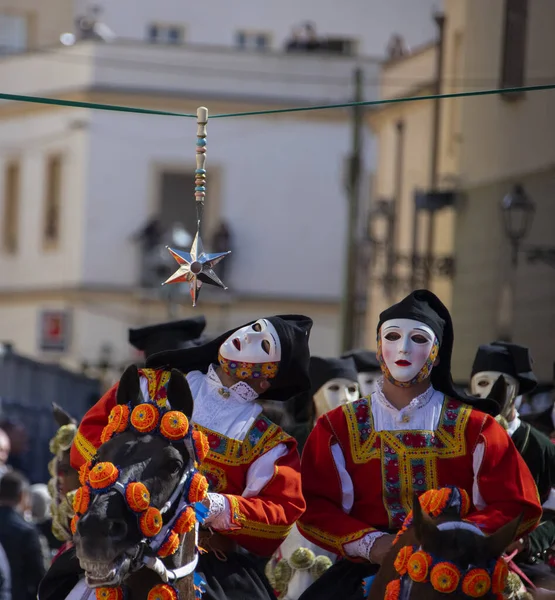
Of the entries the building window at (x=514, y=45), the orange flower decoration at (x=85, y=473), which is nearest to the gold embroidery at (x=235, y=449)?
the orange flower decoration at (x=85, y=473)

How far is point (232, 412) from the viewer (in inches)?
305

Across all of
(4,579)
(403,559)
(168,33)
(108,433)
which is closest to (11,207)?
(168,33)

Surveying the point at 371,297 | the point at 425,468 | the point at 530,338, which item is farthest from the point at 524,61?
the point at 425,468

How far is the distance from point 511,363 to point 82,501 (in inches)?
164

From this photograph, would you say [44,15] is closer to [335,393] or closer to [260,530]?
[335,393]

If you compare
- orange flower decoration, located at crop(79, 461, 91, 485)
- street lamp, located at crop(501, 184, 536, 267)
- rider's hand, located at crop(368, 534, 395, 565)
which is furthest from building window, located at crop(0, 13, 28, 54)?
orange flower decoration, located at crop(79, 461, 91, 485)

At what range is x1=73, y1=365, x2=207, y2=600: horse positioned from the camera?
6199mm

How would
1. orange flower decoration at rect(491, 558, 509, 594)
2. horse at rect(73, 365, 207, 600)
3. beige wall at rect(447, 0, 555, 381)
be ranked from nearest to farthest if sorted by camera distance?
1. horse at rect(73, 365, 207, 600)
2. orange flower decoration at rect(491, 558, 509, 594)
3. beige wall at rect(447, 0, 555, 381)

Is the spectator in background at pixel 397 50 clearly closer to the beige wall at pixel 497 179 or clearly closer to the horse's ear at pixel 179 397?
the beige wall at pixel 497 179

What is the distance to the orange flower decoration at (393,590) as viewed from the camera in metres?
6.65

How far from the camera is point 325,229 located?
121 ft

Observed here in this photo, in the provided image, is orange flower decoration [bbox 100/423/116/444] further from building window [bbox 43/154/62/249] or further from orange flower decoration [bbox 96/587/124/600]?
building window [bbox 43/154/62/249]

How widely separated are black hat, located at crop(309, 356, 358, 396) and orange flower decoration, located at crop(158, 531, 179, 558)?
4.17 metres

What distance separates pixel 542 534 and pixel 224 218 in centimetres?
2814
